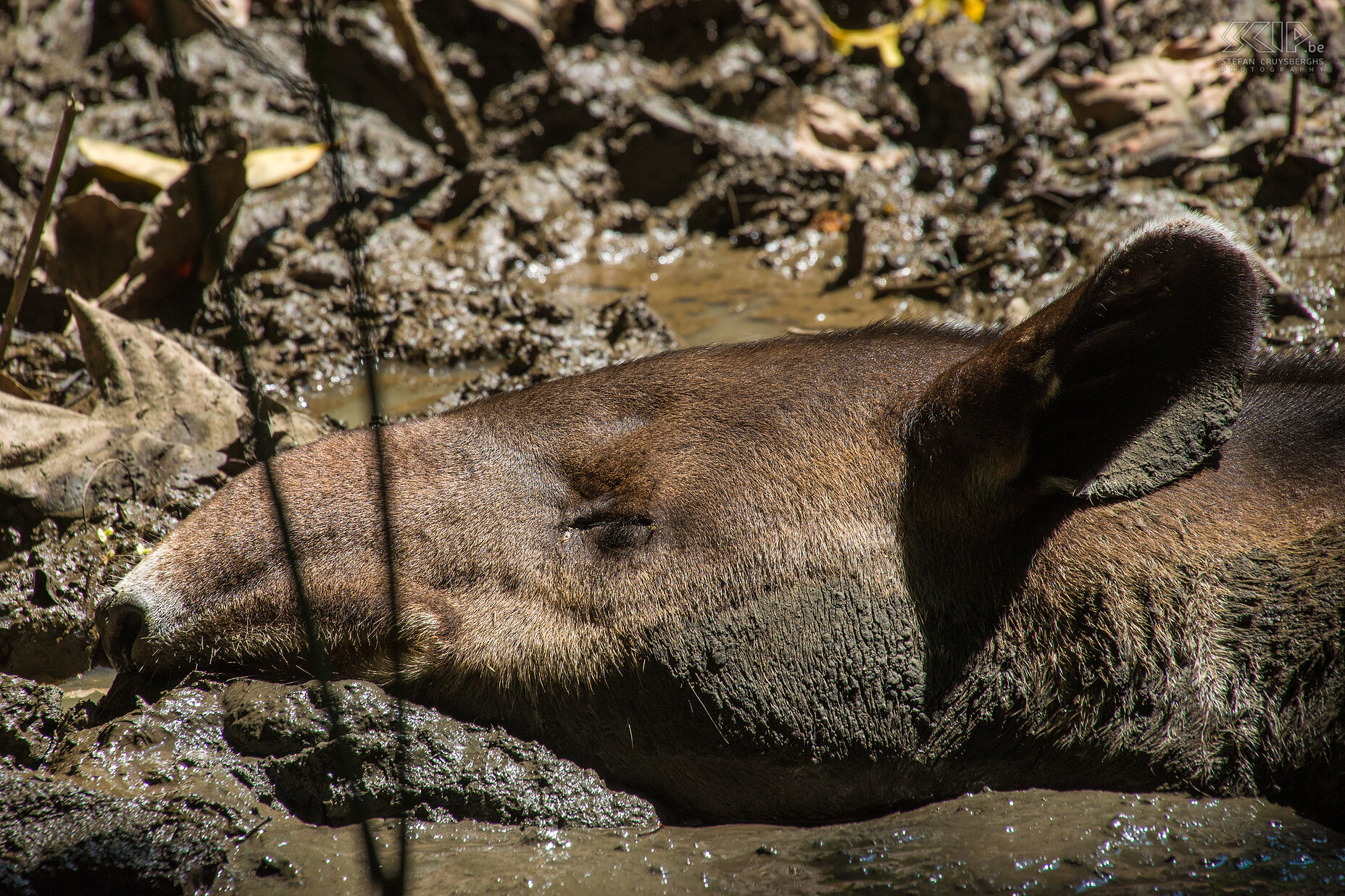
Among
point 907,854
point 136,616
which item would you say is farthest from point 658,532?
point 136,616

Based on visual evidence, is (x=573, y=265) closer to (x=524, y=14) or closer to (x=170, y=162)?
(x=524, y=14)

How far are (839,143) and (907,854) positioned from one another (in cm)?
500

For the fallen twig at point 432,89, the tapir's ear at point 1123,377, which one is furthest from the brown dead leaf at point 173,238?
the tapir's ear at point 1123,377

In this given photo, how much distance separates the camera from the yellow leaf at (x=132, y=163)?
5.26 m

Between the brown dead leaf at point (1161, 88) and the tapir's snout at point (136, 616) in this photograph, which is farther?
the brown dead leaf at point (1161, 88)

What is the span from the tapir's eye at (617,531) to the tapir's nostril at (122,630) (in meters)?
1.07

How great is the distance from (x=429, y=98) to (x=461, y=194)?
68cm

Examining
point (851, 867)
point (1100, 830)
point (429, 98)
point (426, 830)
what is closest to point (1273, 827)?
point (1100, 830)

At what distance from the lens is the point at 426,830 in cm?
235

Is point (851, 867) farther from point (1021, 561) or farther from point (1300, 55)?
point (1300, 55)

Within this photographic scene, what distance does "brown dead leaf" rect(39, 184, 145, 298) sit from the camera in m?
4.94

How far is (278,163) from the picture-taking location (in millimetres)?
5809

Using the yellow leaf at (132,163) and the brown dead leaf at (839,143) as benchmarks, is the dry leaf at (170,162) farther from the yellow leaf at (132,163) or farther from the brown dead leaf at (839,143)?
the brown dead leaf at (839,143)

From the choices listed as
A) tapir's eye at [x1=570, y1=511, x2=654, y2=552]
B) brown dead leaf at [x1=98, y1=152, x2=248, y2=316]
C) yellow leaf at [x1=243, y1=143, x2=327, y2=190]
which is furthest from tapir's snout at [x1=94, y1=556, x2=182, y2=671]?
yellow leaf at [x1=243, y1=143, x2=327, y2=190]
